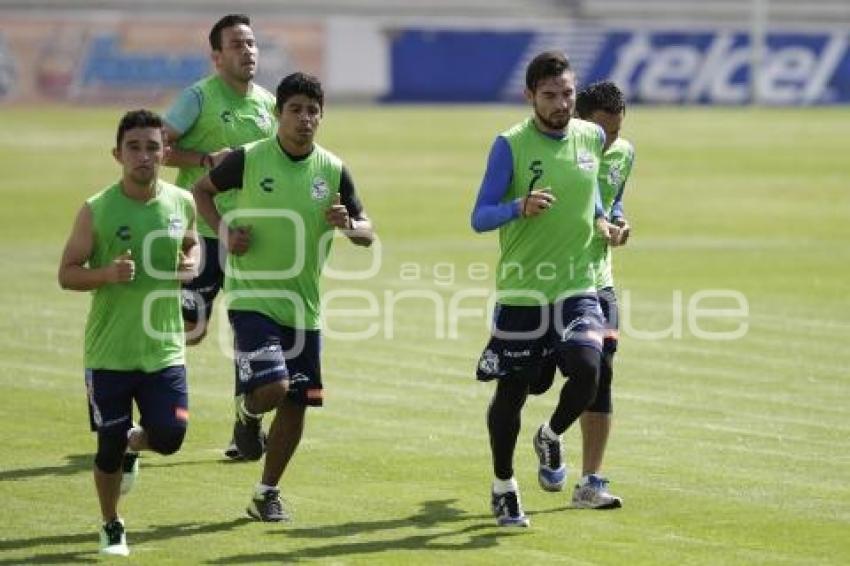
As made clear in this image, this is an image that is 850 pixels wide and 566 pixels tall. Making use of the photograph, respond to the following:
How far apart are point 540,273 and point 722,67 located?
64733 mm

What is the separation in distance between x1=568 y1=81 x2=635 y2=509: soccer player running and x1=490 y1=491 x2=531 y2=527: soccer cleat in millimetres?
672

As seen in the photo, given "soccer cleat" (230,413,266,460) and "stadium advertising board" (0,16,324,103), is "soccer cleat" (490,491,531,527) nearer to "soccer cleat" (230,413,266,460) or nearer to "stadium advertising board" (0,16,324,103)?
"soccer cleat" (230,413,266,460)

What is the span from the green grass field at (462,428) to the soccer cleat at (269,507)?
11 cm

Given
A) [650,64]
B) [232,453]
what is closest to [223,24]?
[232,453]

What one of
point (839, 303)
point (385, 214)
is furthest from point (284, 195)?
point (385, 214)

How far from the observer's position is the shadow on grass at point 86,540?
11242 mm

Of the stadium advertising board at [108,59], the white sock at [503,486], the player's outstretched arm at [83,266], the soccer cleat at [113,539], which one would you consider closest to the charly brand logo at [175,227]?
the player's outstretched arm at [83,266]

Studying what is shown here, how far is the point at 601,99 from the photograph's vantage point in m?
13.2

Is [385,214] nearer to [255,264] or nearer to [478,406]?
[478,406]

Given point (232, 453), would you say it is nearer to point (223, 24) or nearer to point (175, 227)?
point (223, 24)

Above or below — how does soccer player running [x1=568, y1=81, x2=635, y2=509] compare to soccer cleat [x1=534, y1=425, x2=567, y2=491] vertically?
above

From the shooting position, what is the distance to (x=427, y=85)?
252 feet

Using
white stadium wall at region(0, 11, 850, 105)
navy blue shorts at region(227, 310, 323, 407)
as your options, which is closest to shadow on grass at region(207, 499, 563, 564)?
navy blue shorts at region(227, 310, 323, 407)

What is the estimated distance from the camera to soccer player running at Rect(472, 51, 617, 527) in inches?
483
